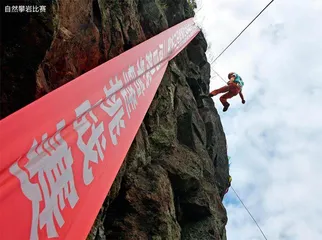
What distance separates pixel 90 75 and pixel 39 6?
69cm

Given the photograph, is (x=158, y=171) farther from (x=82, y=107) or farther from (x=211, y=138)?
(x=211, y=138)

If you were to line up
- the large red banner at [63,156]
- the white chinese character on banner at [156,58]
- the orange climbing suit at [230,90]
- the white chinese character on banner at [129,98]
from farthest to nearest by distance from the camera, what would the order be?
the orange climbing suit at [230,90] < the white chinese character on banner at [156,58] < the white chinese character on banner at [129,98] < the large red banner at [63,156]

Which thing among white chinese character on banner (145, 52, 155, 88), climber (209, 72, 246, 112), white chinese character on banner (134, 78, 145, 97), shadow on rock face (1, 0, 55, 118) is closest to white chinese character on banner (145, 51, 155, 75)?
white chinese character on banner (145, 52, 155, 88)

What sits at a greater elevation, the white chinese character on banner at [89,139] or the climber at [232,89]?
the white chinese character on banner at [89,139]

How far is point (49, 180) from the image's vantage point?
1.72 m

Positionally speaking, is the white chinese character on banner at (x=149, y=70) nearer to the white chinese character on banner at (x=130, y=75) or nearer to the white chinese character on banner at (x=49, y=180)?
the white chinese character on banner at (x=130, y=75)

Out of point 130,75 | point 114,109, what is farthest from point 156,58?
point 114,109

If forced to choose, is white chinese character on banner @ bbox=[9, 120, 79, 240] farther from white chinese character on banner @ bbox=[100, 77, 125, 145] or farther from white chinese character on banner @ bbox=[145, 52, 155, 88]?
Result: white chinese character on banner @ bbox=[145, 52, 155, 88]

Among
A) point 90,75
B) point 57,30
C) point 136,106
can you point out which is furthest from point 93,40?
point 90,75

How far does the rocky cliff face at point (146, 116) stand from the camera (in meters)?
2.79

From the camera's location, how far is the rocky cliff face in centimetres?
279

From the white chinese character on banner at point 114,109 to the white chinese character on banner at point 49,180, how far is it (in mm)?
631

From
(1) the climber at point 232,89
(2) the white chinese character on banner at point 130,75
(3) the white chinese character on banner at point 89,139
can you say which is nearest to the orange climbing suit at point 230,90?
(1) the climber at point 232,89

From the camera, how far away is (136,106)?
10.7 ft
